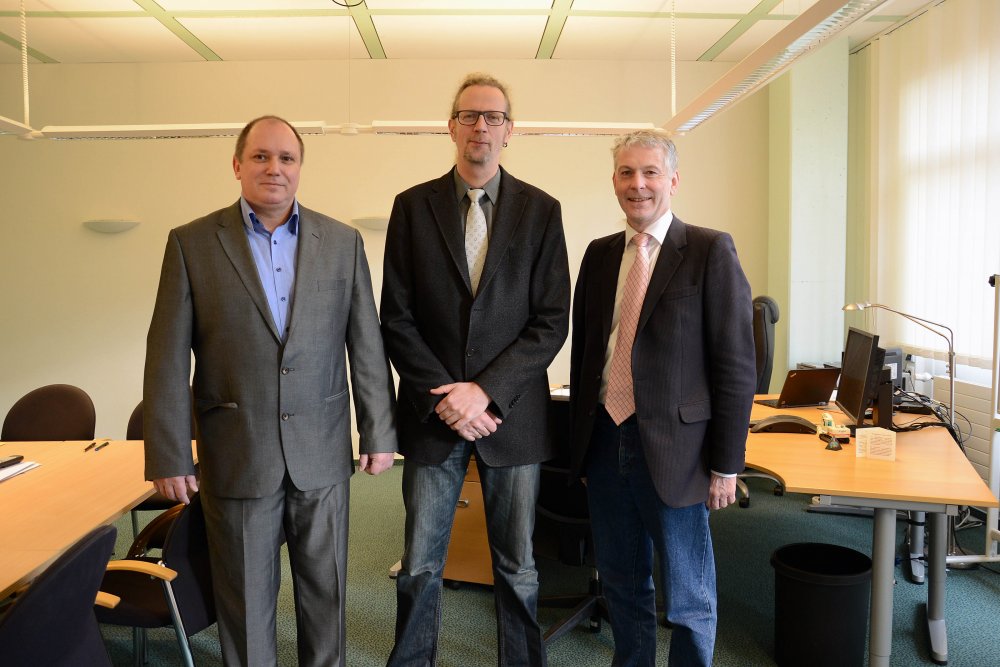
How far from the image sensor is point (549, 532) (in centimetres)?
284

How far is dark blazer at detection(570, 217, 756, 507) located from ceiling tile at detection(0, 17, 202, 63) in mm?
4476

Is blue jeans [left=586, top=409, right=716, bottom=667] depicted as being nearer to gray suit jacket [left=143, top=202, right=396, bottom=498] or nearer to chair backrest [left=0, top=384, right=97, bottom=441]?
gray suit jacket [left=143, top=202, right=396, bottom=498]

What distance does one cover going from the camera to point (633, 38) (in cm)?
530

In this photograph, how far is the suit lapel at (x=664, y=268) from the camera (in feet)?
6.31

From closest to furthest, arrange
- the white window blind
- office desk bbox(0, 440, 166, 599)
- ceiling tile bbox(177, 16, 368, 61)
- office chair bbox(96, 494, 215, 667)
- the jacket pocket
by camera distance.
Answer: office desk bbox(0, 440, 166, 599) → the jacket pocket → office chair bbox(96, 494, 215, 667) → the white window blind → ceiling tile bbox(177, 16, 368, 61)

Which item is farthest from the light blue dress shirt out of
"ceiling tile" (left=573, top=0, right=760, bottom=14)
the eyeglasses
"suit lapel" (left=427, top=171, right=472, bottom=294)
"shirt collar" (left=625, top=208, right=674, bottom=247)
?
"ceiling tile" (left=573, top=0, right=760, bottom=14)

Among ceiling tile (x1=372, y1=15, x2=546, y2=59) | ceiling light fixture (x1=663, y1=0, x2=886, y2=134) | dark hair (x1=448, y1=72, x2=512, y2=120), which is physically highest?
ceiling tile (x1=372, y1=15, x2=546, y2=59)

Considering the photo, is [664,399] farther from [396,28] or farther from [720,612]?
[396,28]

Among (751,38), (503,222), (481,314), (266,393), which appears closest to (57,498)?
(266,393)

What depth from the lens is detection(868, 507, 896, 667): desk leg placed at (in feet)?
7.45

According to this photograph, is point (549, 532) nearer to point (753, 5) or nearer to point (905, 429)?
point (905, 429)

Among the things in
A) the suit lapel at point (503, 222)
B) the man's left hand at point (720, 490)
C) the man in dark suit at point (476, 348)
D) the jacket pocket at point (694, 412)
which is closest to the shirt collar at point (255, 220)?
the man in dark suit at point (476, 348)

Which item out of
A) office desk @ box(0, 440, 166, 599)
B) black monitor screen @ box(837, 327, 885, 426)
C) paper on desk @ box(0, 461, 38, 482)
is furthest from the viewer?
black monitor screen @ box(837, 327, 885, 426)

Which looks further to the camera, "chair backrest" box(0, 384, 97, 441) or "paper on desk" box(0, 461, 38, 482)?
"chair backrest" box(0, 384, 97, 441)
